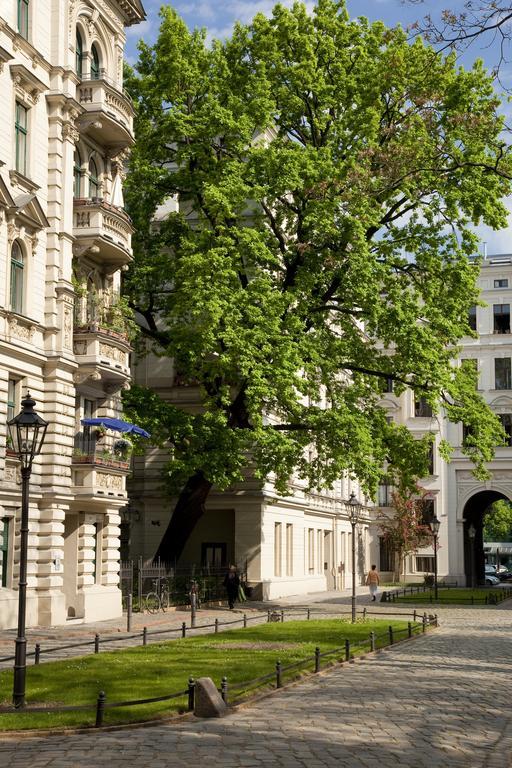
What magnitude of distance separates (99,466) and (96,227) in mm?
7336

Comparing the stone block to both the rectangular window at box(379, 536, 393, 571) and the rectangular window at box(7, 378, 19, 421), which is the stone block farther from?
the rectangular window at box(379, 536, 393, 571)

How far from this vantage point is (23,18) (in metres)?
31.0

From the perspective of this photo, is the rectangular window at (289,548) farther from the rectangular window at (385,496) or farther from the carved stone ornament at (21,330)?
the carved stone ornament at (21,330)

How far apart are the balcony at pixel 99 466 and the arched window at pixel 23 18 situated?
11.9m

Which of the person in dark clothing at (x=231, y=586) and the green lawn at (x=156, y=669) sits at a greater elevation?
the person in dark clothing at (x=231, y=586)

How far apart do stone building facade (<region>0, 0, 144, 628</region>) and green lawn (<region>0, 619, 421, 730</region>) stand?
5.91 meters

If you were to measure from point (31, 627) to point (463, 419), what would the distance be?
1746 cm

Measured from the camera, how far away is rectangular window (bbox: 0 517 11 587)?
28.8 metres

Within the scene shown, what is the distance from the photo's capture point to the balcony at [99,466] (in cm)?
3238

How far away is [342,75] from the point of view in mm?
39562

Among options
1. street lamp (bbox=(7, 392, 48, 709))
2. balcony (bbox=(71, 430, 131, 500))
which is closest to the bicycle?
balcony (bbox=(71, 430, 131, 500))

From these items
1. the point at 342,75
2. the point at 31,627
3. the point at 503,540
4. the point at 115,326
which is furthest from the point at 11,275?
the point at 503,540

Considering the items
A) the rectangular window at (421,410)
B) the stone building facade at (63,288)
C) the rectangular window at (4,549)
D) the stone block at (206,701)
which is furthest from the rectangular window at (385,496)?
the stone block at (206,701)

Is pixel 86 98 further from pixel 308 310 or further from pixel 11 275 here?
pixel 308 310
